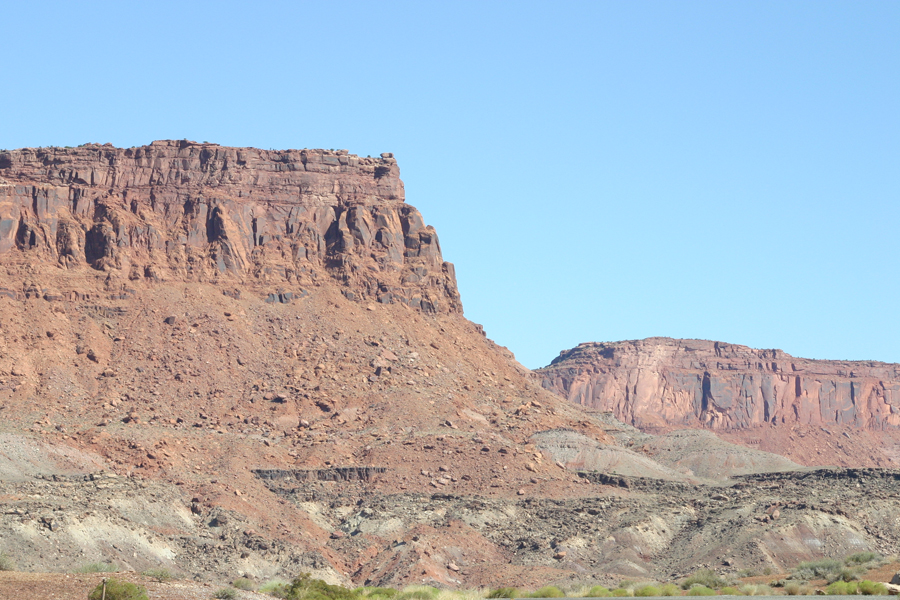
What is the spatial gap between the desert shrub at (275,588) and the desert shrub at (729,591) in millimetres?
21054

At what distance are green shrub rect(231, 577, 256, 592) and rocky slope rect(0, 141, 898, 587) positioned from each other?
2141 millimetres

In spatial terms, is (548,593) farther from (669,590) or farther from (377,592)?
(377,592)

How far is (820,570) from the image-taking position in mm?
84250

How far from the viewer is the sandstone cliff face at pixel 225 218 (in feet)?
415

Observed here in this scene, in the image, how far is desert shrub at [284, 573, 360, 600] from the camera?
72.6 meters

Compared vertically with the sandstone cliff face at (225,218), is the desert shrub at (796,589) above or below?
below

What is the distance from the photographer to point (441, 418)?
114 m

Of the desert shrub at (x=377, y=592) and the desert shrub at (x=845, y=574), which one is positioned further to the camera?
the desert shrub at (x=845, y=574)

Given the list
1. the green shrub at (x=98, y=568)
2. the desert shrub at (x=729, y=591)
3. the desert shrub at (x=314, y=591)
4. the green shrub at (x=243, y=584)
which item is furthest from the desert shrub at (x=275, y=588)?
the desert shrub at (x=729, y=591)

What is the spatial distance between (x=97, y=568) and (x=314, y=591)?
1055 centimetres

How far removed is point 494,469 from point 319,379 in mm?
17466

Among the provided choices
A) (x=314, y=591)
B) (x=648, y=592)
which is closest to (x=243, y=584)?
(x=314, y=591)

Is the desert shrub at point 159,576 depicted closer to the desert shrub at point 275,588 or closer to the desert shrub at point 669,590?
the desert shrub at point 275,588

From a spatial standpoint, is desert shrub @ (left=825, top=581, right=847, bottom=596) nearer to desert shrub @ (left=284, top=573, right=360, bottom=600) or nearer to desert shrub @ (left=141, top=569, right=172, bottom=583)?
desert shrub @ (left=284, top=573, right=360, bottom=600)
